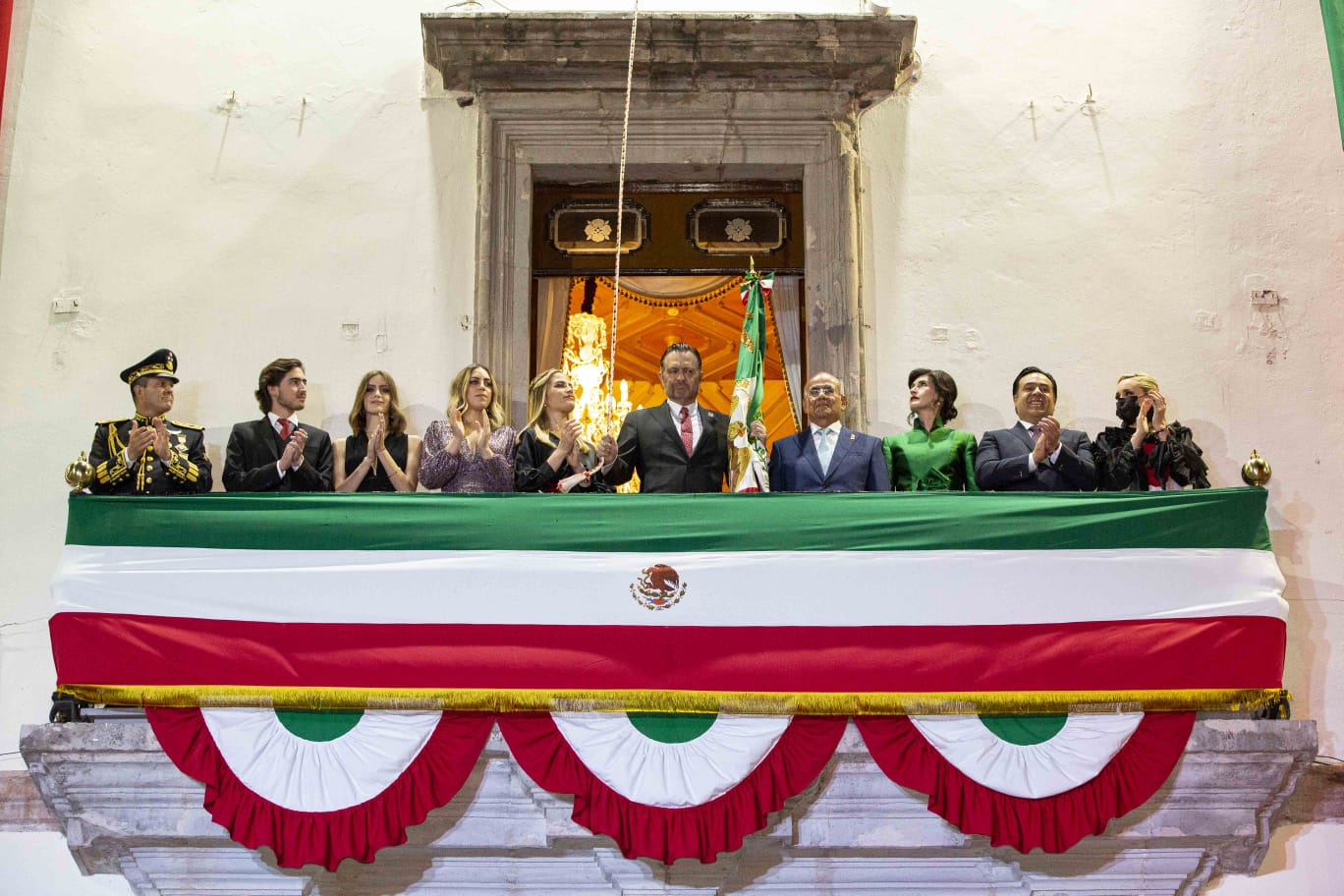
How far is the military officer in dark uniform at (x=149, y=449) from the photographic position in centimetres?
612

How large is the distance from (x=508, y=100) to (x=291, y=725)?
3887mm

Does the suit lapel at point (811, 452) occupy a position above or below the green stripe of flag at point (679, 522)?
above

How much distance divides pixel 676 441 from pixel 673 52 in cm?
256

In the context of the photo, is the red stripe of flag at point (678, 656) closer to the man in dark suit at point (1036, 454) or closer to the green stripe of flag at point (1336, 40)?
the man in dark suit at point (1036, 454)

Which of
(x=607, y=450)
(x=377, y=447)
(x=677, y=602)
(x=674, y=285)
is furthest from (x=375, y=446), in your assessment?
(x=674, y=285)

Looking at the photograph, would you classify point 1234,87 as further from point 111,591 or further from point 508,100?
point 111,591

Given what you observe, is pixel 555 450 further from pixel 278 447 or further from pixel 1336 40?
pixel 1336 40

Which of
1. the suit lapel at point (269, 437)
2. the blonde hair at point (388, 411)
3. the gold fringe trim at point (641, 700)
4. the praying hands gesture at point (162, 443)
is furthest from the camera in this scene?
the blonde hair at point (388, 411)

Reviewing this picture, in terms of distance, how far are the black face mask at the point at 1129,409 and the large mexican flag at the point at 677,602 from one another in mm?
746

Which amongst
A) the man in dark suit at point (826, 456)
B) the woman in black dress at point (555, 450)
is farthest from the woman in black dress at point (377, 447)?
the man in dark suit at point (826, 456)

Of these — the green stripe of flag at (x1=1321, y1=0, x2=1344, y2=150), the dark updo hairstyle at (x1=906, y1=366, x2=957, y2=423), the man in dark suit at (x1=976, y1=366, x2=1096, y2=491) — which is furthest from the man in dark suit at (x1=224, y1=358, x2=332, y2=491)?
the green stripe of flag at (x1=1321, y1=0, x2=1344, y2=150)

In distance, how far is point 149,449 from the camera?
20.6 ft

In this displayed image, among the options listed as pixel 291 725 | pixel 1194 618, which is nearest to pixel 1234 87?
pixel 1194 618

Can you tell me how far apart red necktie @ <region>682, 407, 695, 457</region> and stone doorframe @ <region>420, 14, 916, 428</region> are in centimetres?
129
